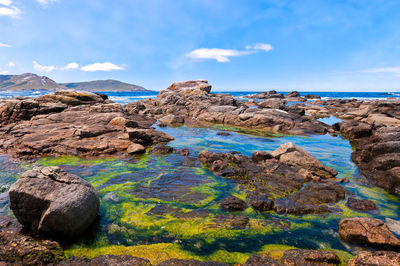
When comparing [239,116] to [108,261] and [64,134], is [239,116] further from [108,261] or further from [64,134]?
[108,261]

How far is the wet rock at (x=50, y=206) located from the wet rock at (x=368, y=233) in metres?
6.92

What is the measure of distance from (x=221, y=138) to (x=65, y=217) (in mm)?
14865

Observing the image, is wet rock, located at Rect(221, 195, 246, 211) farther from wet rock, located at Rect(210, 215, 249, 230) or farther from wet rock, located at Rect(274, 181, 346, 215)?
wet rock, located at Rect(274, 181, 346, 215)

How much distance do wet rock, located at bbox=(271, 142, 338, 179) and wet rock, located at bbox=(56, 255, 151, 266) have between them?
8.13m

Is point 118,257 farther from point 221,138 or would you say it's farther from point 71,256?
point 221,138

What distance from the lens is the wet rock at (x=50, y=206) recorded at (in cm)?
509

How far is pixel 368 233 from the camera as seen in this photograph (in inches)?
205

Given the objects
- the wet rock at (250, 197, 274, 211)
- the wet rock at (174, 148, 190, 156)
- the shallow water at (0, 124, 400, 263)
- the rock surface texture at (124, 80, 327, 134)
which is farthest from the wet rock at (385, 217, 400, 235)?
the rock surface texture at (124, 80, 327, 134)

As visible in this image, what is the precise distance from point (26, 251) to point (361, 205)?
960 cm

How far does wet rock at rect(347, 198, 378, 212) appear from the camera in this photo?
714 cm

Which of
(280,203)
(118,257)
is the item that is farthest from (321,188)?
(118,257)

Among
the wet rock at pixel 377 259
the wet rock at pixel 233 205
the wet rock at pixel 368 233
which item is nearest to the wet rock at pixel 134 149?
the wet rock at pixel 233 205

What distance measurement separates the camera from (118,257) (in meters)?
4.43

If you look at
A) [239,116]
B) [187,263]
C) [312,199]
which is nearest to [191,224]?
[187,263]
